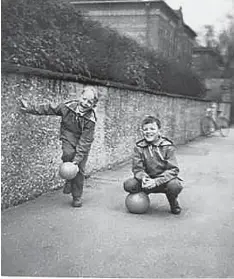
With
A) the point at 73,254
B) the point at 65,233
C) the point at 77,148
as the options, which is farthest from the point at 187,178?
the point at 73,254

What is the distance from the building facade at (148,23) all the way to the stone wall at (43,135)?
3.67ft

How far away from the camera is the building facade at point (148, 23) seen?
7.15 m

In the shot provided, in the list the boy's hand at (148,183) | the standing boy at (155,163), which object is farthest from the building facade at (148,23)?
the boy's hand at (148,183)

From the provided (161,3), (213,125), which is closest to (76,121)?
(161,3)

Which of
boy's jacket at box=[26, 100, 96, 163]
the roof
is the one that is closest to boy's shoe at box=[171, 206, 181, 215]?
boy's jacket at box=[26, 100, 96, 163]

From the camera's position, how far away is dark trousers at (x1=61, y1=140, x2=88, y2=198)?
538 cm

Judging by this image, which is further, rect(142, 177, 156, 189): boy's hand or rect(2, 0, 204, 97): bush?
rect(2, 0, 204, 97): bush

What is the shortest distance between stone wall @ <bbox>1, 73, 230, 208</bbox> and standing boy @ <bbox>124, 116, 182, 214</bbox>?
3.92 feet

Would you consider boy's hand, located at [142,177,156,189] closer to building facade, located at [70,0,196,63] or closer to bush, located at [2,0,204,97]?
bush, located at [2,0,204,97]

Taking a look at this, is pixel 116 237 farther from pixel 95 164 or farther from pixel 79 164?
pixel 95 164

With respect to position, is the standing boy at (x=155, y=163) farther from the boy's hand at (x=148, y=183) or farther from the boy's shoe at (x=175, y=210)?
the boy's shoe at (x=175, y=210)

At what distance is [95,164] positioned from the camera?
304 inches

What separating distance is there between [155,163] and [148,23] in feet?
11.8

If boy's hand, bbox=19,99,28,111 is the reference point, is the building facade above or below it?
above
